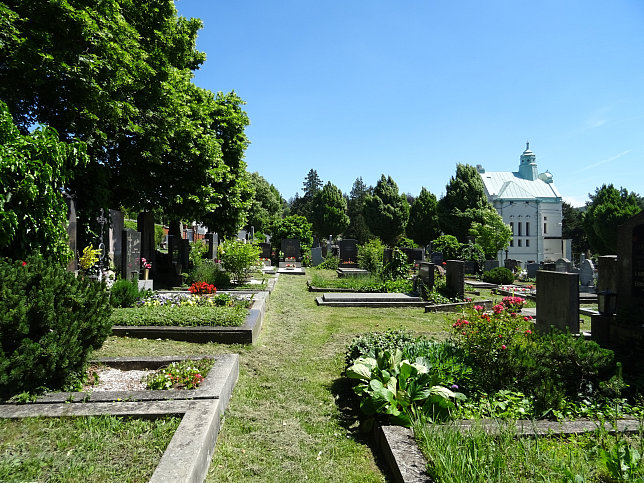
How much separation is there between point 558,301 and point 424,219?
41.1 metres

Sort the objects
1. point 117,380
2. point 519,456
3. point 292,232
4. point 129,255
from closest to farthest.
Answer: point 519,456 → point 117,380 → point 129,255 → point 292,232

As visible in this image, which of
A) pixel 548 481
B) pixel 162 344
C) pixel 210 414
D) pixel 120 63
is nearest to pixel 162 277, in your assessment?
pixel 120 63

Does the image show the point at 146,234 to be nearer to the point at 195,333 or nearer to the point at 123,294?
the point at 123,294

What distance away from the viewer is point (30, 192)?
518 cm

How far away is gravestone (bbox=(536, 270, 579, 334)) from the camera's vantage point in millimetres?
6305

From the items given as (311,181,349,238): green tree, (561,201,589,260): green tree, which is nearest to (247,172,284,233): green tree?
(311,181,349,238): green tree

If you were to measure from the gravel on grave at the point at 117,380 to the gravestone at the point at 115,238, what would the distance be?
19.8ft

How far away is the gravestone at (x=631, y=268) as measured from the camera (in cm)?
588

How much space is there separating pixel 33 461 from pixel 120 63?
9.23 meters

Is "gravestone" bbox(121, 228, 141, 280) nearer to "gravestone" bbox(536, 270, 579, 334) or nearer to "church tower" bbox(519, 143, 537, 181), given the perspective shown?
"gravestone" bbox(536, 270, 579, 334)

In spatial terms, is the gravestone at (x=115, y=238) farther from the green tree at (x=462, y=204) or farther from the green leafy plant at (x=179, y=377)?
the green tree at (x=462, y=204)

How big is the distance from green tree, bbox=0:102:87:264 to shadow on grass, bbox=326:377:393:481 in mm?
4295

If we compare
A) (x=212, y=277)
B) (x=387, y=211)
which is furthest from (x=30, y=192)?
(x=387, y=211)

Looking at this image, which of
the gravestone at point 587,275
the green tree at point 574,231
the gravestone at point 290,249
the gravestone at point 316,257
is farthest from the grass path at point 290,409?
the green tree at point 574,231
